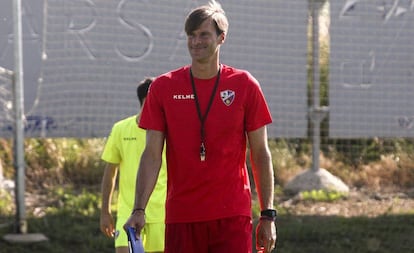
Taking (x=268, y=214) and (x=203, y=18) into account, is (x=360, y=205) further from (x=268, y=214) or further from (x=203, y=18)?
(x=203, y=18)

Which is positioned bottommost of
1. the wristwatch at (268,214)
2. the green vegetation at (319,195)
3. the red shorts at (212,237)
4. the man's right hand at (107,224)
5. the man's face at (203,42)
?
the green vegetation at (319,195)

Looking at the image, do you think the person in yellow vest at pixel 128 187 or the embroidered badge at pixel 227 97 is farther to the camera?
the person in yellow vest at pixel 128 187

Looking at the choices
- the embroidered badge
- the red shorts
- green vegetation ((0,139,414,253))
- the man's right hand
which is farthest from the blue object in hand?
green vegetation ((0,139,414,253))

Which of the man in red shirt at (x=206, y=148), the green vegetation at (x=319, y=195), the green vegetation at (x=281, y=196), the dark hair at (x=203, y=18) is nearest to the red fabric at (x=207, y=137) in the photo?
the man in red shirt at (x=206, y=148)

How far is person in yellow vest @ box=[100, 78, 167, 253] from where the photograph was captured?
7473mm

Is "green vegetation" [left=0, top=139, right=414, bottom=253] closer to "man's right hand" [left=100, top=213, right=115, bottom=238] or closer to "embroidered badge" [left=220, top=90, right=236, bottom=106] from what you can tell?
"man's right hand" [left=100, top=213, right=115, bottom=238]

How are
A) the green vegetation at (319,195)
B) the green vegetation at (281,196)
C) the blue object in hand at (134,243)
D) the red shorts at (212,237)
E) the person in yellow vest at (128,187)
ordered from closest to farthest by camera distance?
the blue object in hand at (134,243), the red shorts at (212,237), the person in yellow vest at (128,187), the green vegetation at (281,196), the green vegetation at (319,195)

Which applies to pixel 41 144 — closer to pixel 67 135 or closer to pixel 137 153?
pixel 67 135

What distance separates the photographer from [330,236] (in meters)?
11.0

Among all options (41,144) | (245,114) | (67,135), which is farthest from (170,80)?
(41,144)

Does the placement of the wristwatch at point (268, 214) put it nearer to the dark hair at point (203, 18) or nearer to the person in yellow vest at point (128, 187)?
the dark hair at point (203, 18)

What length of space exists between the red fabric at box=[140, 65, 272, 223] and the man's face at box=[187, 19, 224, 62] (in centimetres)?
13

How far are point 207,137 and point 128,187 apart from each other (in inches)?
90.7

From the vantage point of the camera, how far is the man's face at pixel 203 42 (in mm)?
5434
